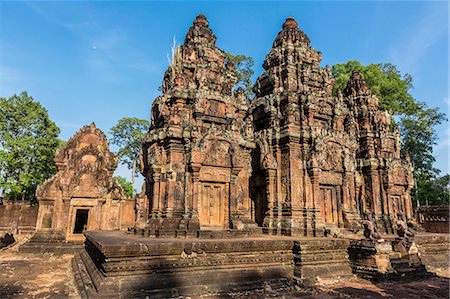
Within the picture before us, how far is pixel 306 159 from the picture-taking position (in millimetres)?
12258

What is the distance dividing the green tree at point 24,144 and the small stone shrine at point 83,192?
10.6 m

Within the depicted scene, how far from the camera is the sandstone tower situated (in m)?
11.9

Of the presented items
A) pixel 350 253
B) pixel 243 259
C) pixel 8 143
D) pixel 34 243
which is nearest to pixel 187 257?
pixel 243 259

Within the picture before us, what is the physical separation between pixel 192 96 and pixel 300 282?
21.9 feet

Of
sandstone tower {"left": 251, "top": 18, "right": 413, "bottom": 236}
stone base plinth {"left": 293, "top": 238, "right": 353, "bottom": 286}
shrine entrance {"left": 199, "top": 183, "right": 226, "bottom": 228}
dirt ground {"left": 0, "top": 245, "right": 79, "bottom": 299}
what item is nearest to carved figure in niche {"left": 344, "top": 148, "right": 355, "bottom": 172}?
sandstone tower {"left": 251, "top": 18, "right": 413, "bottom": 236}

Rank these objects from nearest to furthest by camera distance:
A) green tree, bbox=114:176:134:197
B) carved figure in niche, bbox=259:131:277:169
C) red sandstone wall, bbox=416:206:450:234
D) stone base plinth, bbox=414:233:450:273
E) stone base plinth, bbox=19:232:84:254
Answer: stone base plinth, bbox=414:233:450:273
carved figure in niche, bbox=259:131:277:169
stone base plinth, bbox=19:232:84:254
red sandstone wall, bbox=416:206:450:234
green tree, bbox=114:176:134:197

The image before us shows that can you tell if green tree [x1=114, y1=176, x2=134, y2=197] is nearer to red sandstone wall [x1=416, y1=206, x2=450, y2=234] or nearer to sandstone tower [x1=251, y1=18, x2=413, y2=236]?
sandstone tower [x1=251, y1=18, x2=413, y2=236]

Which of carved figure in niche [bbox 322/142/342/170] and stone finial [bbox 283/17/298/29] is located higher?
stone finial [bbox 283/17/298/29]

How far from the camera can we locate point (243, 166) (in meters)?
10.4

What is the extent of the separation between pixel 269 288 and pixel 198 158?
14.0 feet

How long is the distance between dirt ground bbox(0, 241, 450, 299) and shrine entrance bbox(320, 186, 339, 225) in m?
4.04

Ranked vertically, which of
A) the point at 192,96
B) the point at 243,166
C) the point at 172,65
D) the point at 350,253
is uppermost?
the point at 172,65

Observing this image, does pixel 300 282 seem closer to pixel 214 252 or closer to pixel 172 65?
pixel 214 252

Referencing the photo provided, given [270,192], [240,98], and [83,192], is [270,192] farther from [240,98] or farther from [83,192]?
[83,192]
